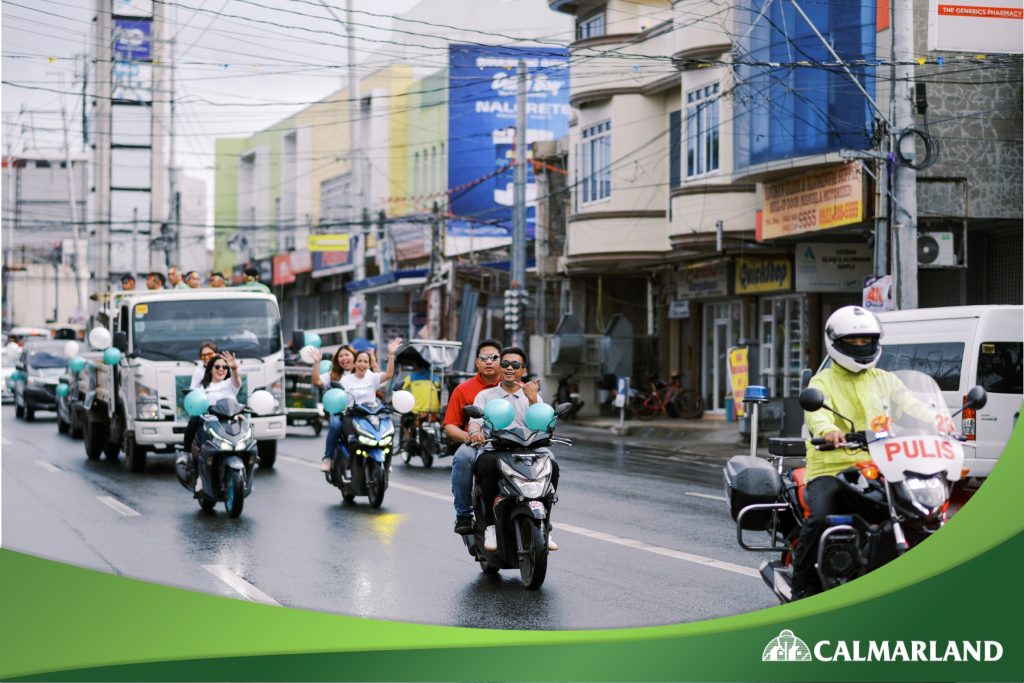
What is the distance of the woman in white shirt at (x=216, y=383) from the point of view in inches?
638

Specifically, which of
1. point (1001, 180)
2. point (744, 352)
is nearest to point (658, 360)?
→ point (744, 352)

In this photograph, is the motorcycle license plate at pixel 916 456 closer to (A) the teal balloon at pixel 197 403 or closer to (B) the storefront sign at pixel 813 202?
(A) the teal balloon at pixel 197 403

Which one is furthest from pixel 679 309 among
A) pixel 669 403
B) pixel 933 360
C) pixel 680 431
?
pixel 933 360

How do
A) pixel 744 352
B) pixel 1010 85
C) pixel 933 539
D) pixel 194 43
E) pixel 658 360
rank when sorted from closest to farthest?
pixel 933 539 < pixel 194 43 < pixel 1010 85 < pixel 744 352 < pixel 658 360

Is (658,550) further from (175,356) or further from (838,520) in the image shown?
(175,356)

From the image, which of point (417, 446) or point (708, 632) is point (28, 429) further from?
point (708, 632)

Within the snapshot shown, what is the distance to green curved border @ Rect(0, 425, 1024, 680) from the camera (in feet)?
27.0

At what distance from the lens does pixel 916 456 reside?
297 inches

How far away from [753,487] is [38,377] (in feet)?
94.8

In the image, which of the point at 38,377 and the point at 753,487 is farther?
the point at 38,377

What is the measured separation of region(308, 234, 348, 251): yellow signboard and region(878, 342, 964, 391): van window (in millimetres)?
30524

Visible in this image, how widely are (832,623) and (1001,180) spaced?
19.3 meters

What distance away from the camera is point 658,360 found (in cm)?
4031

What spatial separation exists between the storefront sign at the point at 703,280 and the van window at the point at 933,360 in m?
16.7
